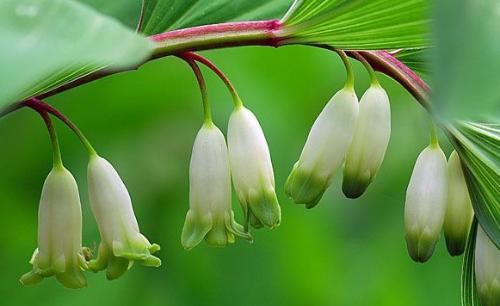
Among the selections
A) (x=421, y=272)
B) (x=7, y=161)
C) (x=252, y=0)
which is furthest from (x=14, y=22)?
(x=421, y=272)

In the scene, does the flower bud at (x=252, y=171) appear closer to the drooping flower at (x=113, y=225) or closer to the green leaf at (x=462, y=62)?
the drooping flower at (x=113, y=225)

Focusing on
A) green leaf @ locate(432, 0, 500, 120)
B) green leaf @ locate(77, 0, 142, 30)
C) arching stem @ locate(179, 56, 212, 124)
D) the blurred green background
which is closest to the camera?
green leaf @ locate(432, 0, 500, 120)

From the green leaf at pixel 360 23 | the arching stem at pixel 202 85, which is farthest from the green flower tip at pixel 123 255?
the green leaf at pixel 360 23

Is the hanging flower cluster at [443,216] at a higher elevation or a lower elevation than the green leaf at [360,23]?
lower

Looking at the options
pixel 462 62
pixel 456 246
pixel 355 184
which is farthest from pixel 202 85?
pixel 462 62

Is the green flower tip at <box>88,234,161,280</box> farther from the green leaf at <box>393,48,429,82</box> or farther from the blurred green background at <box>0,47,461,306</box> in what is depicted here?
the blurred green background at <box>0,47,461,306</box>

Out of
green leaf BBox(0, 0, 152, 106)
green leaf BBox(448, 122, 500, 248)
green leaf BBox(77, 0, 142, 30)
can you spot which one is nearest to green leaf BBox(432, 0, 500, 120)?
green leaf BBox(0, 0, 152, 106)

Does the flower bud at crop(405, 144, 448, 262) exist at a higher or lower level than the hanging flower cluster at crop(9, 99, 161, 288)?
higher

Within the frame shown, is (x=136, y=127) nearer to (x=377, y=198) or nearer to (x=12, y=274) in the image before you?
(x=12, y=274)

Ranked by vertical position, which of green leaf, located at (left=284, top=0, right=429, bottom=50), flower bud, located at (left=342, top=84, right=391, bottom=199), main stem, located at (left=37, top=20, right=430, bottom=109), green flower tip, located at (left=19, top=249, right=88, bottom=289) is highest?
green leaf, located at (left=284, top=0, right=429, bottom=50)
